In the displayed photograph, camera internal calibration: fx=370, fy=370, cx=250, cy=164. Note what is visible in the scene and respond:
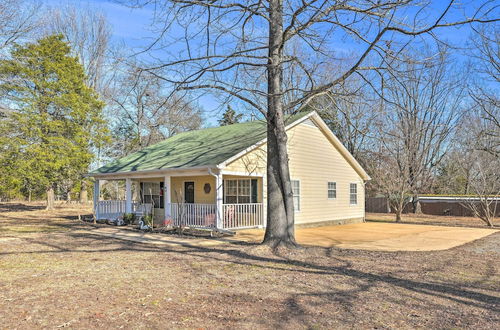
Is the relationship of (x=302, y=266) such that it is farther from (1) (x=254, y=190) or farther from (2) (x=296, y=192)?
(2) (x=296, y=192)

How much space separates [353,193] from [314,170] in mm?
4168

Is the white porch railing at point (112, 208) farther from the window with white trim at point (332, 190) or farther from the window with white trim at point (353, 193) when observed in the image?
the window with white trim at point (353, 193)

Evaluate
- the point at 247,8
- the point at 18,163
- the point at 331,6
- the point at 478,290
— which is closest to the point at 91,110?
the point at 18,163

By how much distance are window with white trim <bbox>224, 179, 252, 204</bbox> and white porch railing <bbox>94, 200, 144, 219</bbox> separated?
4.49 metres

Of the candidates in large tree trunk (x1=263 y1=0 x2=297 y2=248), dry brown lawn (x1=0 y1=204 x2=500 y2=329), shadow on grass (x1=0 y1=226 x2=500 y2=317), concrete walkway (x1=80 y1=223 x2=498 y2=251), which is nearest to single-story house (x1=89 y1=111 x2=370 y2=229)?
concrete walkway (x1=80 y1=223 x2=498 y2=251)

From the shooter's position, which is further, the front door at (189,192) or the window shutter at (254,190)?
the front door at (189,192)

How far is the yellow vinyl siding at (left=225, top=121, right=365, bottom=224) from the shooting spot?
1591 cm

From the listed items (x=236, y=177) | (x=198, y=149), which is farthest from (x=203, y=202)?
(x=198, y=149)

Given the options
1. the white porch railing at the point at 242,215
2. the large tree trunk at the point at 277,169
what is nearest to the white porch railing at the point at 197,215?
the white porch railing at the point at 242,215

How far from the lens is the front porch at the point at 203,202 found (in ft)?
45.1

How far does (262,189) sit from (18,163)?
15.3 meters

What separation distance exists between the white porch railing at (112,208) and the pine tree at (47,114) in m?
5.80

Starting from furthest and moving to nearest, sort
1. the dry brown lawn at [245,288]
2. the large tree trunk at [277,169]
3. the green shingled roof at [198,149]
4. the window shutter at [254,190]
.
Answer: the window shutter at [254,190], the green shingled roof at [198,149], the large tree trunk at [277,169], the dry brown lawn at [245,288]

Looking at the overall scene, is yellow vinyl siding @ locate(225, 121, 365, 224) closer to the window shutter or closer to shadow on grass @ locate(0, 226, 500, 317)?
the window shutter
